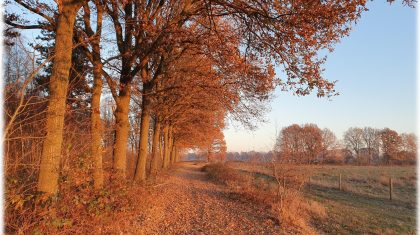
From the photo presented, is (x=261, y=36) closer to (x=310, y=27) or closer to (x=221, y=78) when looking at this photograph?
(x=310, y=27)

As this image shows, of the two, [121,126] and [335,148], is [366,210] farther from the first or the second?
[335,148]

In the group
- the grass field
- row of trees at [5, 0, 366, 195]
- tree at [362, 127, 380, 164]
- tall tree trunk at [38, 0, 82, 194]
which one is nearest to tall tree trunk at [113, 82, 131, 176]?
row of trees at [5, 0, 366, 195]

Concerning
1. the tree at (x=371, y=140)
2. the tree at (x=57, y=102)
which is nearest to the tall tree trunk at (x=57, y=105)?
the tree at (x=57, y=102)

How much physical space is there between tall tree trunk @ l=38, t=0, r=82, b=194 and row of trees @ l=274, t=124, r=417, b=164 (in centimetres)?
717

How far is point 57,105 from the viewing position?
5848 mm

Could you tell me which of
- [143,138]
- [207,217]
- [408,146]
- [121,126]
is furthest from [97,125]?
[408,146]

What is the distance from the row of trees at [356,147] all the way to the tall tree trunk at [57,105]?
23.5 feet

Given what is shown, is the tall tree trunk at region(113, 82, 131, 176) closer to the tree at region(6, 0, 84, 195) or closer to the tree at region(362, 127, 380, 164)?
the tree at region(6, 0, 84, 195)

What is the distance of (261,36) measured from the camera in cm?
829

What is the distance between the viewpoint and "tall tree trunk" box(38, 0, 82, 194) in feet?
18.4

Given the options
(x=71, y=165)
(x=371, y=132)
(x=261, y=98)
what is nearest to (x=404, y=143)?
(x=371, y=132)

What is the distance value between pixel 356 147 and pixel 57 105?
100712 millimetres

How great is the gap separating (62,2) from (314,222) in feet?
29.3

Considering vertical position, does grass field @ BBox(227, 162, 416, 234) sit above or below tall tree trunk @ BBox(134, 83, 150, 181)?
below
